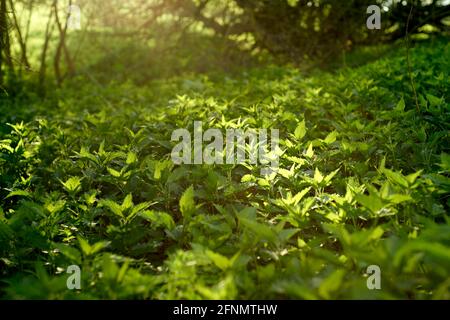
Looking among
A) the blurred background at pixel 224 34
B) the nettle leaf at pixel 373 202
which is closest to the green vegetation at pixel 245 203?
the nettle leaf at pixel 373 202

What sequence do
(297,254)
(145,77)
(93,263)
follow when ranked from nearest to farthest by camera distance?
(93,263) → (297,254) → (145,77)

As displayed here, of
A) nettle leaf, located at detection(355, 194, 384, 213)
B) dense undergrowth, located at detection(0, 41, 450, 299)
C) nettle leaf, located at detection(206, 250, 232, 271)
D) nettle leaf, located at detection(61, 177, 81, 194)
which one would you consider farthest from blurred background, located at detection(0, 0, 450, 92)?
nettle leaf, located at detection(206, 250, 232, 271)

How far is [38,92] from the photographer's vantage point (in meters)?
8.99

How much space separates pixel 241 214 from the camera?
209 cm

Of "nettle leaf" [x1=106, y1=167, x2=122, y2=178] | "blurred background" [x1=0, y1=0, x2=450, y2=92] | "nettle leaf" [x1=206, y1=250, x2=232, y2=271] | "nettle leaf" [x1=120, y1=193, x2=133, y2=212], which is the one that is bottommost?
Answer: "nettle leaf" [x1=206, y1=250, x2=232, y2=271]

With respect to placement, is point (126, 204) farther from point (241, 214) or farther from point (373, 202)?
point (373, 202)

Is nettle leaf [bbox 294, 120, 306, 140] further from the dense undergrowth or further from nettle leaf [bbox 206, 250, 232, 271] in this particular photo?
nettle leaf [bbox 206, 250, 232, 271]

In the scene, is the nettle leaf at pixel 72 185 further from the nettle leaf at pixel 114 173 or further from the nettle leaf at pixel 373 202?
the nettle leaf at pixel 373 202

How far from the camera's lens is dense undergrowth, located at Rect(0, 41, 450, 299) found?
5.40 feet

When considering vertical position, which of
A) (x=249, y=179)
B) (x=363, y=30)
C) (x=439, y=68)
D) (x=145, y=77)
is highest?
(x=363, y=30)

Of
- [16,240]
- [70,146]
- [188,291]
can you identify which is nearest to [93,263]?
[188,291]

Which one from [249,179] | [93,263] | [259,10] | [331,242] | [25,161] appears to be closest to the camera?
[93,263]

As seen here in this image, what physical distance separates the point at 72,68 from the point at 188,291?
32.1ft

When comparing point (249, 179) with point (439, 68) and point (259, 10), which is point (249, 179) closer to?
point (439, 68)
